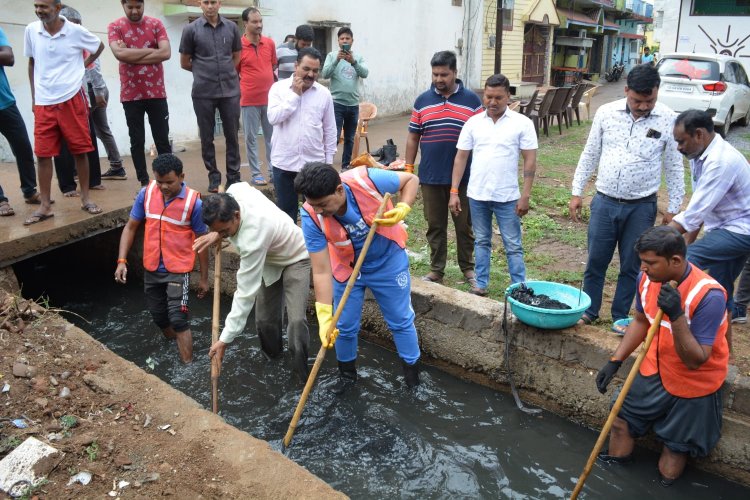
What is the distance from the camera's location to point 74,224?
529cm

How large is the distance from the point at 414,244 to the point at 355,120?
232 cm

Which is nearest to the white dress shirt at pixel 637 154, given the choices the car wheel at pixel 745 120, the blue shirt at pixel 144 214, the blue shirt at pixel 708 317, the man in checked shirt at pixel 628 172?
the man in checked shirt at pixel 628 172

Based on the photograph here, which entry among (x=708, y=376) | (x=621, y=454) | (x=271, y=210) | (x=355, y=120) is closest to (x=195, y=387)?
(x=271, y=210)

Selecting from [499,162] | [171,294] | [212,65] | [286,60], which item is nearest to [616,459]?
[499,162]

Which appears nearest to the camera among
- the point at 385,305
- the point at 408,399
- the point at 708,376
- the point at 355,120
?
the point at 708,376

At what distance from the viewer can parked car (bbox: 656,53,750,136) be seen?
11.1m

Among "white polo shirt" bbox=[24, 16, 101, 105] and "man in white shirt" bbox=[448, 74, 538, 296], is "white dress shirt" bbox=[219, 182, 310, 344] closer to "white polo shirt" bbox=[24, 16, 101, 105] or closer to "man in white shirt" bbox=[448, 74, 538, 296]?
"man in white shirt" bbox=[448, 74, 538, 296]

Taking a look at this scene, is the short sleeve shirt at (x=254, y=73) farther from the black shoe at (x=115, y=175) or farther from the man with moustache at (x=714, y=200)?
the man with moustache at (x=714, y=200)

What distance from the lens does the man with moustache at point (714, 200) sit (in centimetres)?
337

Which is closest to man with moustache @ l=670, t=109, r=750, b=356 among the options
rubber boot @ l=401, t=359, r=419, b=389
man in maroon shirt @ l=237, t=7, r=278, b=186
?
rubber boot @ l=401, t=359, r=419, b=389

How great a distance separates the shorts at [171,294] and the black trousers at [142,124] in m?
2.11

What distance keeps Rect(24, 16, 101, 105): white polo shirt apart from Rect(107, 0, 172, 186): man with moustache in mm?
374

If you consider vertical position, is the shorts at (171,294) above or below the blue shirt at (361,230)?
below

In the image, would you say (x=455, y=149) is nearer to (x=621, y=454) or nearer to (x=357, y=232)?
(x=357, y=232)
